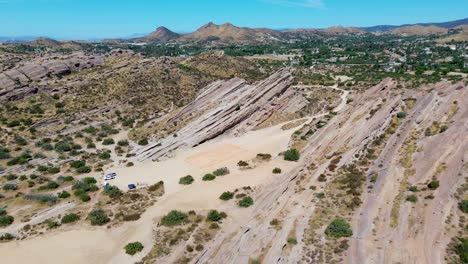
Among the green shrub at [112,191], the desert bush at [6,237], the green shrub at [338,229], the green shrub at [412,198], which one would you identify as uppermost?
the green shrub at [412,198]

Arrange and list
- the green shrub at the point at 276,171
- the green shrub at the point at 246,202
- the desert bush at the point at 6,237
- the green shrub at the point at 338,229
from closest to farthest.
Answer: the green shrub at the point at 338,229 → the desert bush at the point at 6,237 → the green shrub at the point at 246,202 → the green shrub at the point at 276,171

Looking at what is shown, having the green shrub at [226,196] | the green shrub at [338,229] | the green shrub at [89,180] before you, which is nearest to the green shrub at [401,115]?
the green shrub at [226,196]

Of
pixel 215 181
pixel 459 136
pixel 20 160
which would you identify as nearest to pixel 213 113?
pixel 215 181

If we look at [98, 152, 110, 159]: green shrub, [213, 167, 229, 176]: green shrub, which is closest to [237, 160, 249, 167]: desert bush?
[213, 167, 229, 176]: green shrub

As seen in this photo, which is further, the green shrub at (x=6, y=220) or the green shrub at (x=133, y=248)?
the green shrub at (x=6, y=220)

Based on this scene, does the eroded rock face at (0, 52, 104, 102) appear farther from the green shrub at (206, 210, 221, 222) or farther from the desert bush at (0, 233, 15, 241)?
the green shrub at (206, 210, 221, 222)

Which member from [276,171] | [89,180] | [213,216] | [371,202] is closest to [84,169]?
[89,180]

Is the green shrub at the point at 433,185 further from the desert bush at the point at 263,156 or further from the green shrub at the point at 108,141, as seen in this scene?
the green shrub at the point at 108,141

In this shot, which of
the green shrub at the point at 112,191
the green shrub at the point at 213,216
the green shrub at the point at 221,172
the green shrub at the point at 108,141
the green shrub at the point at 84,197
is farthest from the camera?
the green shrub at the point at 108,141
